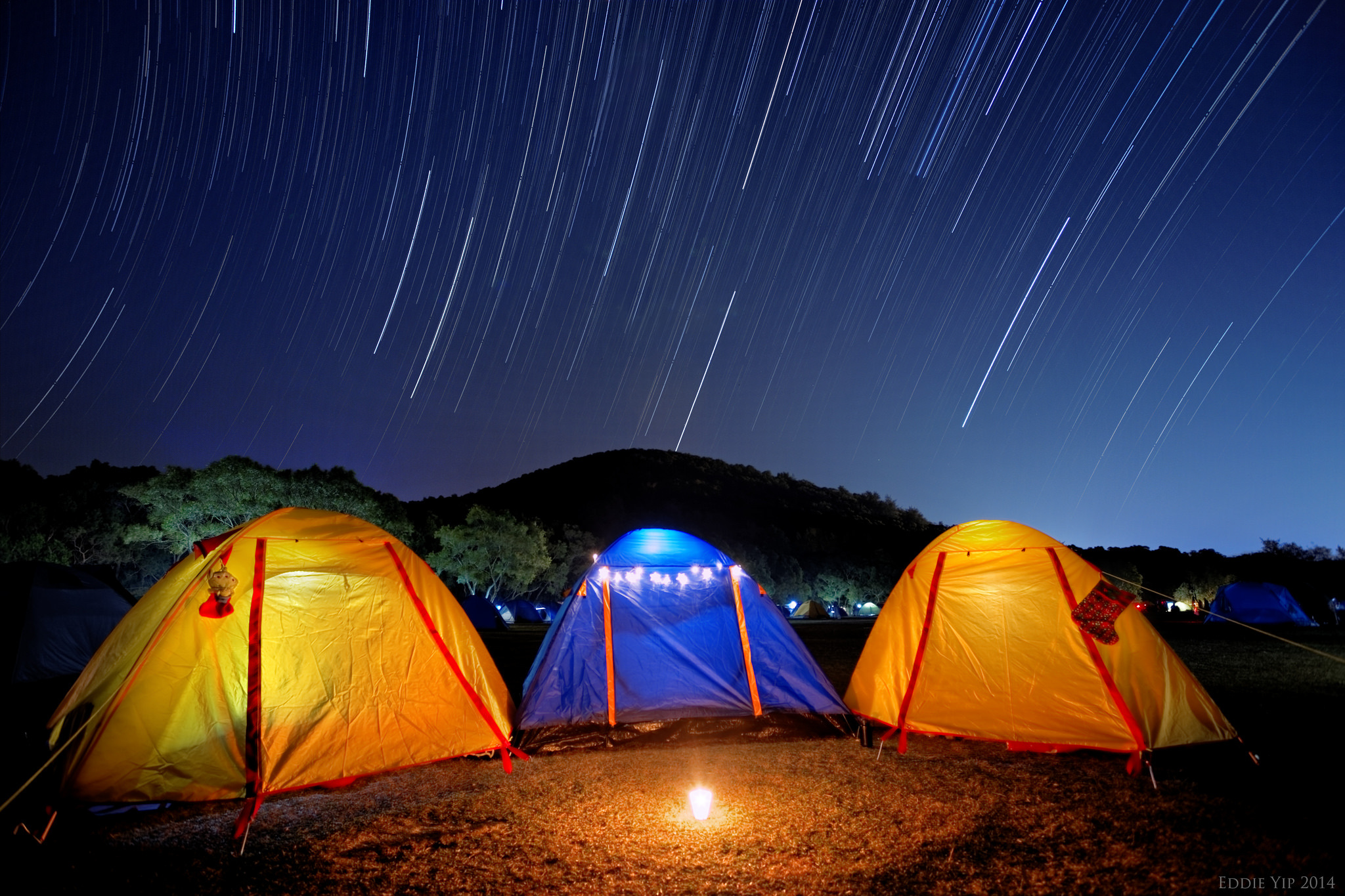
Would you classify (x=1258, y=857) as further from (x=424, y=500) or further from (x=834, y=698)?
(x=424, y=500)

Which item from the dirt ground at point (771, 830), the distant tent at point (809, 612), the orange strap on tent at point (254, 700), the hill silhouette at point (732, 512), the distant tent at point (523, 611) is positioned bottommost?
the dirt ground at point (771, 830)

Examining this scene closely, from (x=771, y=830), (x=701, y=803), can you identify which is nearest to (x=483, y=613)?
(x=701, y=803)

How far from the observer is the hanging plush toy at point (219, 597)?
5.79 metres

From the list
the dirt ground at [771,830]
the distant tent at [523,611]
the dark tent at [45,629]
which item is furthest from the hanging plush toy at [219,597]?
the distant tent at [523,611]

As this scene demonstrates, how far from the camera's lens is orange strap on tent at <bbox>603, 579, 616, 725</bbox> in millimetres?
7785

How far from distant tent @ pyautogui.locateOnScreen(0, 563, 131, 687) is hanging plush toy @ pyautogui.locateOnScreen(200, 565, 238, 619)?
6648mm

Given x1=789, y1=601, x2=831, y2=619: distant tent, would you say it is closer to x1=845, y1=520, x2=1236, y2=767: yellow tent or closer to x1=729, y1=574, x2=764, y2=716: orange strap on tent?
x1=729, y1=574, x2=764, y2=716: orange strap on tent

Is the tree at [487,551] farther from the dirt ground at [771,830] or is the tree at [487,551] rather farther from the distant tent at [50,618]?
the dirt ground at [771,830]

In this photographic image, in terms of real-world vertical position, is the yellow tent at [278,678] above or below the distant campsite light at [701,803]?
above

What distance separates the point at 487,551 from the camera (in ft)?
152

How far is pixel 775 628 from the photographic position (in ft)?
27.9

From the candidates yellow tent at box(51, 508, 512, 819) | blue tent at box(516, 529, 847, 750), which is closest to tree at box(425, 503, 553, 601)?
blue tent at box(516, 529, 847, 750)

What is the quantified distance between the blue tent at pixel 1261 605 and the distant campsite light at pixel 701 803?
29.3 metres

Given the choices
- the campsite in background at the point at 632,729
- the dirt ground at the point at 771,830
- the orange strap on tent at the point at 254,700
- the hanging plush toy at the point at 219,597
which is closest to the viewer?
the dirt ground at the point at 771,830
